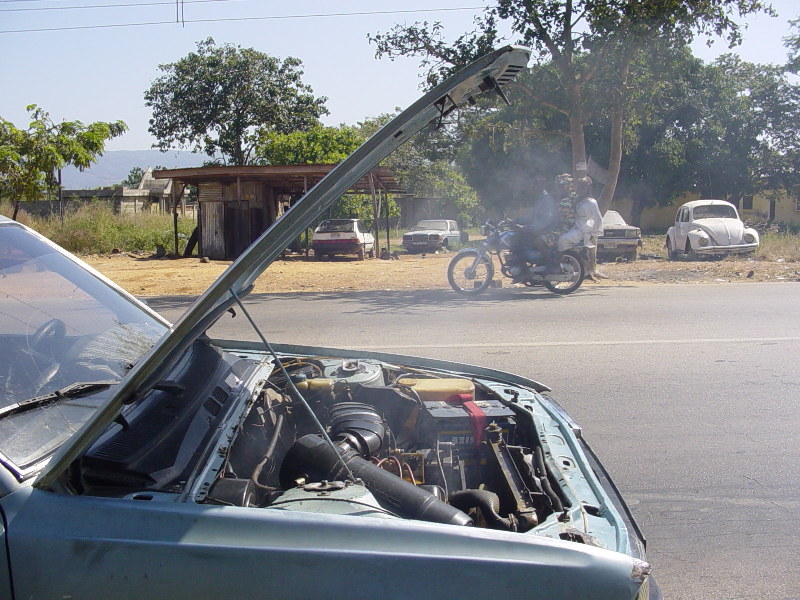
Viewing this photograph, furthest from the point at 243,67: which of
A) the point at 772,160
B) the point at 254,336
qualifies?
the point at 254,336

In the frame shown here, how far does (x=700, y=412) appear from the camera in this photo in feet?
18.2

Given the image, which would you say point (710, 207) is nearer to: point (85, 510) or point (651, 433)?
point (651, 433)

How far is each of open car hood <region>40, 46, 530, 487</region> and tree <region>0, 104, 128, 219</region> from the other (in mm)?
16119

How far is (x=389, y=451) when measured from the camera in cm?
280

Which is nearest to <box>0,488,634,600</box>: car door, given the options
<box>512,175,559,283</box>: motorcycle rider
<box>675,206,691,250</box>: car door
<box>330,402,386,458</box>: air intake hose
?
<box>330,402,386,458</box>: air intake hose

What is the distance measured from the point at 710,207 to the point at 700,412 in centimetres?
1836

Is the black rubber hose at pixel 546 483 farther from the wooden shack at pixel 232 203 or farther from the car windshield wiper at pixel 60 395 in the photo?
the wooden shack at pixel 232 203

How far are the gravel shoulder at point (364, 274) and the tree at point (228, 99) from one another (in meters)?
17.7

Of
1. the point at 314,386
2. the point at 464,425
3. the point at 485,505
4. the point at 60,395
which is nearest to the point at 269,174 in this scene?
the point at 314,386

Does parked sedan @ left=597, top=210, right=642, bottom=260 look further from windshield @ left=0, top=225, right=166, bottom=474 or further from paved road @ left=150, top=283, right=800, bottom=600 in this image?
windshield @ left=0, top=225, right=166, bottom=474

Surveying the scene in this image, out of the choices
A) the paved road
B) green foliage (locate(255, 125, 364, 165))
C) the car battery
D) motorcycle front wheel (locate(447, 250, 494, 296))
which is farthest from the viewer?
green foliage (locate(255, 125, 364, 165))

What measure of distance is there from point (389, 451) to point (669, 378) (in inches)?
174

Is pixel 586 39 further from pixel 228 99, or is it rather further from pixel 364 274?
pixel 228 99

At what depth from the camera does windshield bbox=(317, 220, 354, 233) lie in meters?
24.7
